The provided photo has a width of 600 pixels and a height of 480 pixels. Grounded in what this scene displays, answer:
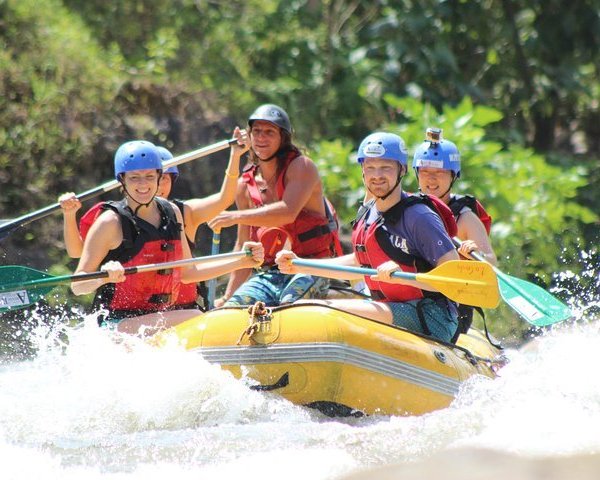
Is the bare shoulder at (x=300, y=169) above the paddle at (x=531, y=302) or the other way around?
above

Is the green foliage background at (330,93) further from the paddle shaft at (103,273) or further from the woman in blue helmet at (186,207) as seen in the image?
the paddle shaft at (103,273)

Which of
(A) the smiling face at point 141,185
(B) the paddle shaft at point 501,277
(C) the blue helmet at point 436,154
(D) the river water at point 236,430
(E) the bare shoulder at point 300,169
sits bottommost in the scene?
(D) the river water at point 236,430

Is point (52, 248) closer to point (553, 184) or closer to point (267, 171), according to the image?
point (267, 171)

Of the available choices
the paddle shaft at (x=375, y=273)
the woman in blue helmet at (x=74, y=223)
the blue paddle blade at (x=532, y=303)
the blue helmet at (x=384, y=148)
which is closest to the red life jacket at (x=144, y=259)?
the woman in blue helmet at (x=74, y=223)

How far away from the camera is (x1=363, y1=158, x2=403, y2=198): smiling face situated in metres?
6.46

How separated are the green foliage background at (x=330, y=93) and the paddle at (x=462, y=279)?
3629 millimetres

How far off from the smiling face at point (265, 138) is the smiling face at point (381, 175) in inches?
39.7

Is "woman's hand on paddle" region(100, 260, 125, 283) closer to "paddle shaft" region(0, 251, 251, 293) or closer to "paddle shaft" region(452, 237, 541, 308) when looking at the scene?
"paddle shaft" region(0, 251, 251, 293)

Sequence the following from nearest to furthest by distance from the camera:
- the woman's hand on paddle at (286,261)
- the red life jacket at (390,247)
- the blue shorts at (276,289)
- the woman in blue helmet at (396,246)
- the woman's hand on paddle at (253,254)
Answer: the woman in blue helmet at (396,246), the red life jacket at (390,247), the woman's hand on paddle at (286,261), the woman's hand on paddle at (253,254), the blue shorts at (276,289)

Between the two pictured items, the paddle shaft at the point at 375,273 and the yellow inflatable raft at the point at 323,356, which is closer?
the yellow inflatable raft at the point at 323,356

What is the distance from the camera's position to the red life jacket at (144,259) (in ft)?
21.4

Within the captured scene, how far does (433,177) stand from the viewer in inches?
291

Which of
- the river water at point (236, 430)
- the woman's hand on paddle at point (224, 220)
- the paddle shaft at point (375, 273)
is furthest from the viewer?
the woman's hand on paddle at point (224, 220)

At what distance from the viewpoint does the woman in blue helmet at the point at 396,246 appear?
636 cm
